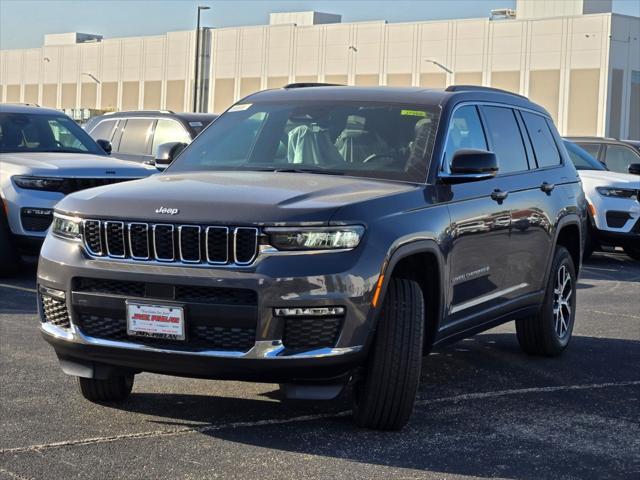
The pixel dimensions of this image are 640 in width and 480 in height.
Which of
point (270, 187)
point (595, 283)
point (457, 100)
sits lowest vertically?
point (595, 283)

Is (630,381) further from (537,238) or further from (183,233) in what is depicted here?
(183,233)

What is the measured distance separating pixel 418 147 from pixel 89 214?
1.98m

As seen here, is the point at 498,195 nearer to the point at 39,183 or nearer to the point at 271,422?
the point at 271,422

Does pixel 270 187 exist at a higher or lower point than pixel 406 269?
higher

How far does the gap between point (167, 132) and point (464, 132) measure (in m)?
9.57

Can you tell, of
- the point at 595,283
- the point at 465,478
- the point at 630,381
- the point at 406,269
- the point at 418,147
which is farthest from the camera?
the point at 595,283

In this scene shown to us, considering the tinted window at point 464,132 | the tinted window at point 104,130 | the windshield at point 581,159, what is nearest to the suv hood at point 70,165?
the tinted window at point 104,130

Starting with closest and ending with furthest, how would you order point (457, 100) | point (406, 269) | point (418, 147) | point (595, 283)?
point (406, 269), point (418, 147), point (457, 100), point (595, 283)

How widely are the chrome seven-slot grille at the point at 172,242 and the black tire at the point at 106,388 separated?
0.91 meters

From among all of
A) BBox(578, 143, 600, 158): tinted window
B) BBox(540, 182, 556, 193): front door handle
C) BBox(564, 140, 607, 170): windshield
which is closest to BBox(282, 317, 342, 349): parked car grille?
BBox(540, 182, 556, 193): front door handle

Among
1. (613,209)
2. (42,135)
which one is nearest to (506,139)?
(42,135)

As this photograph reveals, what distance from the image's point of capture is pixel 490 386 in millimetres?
7496

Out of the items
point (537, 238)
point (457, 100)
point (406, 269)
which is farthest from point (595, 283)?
point (406, 269)

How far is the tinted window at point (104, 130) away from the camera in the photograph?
56.0 feet
